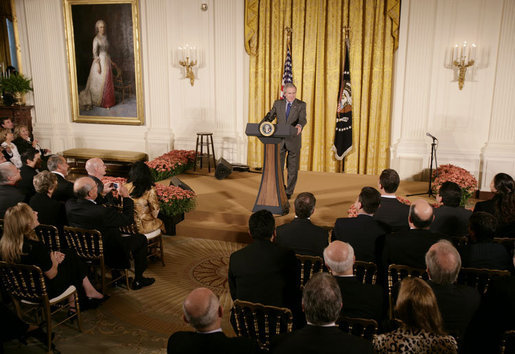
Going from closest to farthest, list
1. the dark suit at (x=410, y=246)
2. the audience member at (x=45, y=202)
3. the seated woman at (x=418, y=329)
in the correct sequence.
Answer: the seated woman at (x=418, y=329), the dark suit at (x=410, y=246), the audience member at (x=45, y=202)

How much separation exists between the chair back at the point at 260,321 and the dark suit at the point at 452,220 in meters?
2.17

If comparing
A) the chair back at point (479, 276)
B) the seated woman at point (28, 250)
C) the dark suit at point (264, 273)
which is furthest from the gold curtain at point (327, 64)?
the seated woman at point (28, 250)

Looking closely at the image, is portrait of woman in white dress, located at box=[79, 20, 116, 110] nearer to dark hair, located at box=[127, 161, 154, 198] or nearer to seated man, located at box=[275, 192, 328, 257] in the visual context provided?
dark hair, located at box=[127, 161, 154, 198]

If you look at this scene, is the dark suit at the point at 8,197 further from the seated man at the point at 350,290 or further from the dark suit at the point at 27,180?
the seated man at the point at 350,290

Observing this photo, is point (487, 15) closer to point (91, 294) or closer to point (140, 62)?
point (140, 62)

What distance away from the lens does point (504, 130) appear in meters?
7.91

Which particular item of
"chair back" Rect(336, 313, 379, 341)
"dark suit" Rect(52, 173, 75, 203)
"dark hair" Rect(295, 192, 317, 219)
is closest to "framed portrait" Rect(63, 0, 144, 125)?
"dark suit" Rect(52, 173, 75, 203)

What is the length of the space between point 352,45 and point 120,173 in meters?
5.81

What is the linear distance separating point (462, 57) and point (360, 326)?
6877 mm

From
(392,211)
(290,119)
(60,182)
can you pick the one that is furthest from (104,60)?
(392,211)

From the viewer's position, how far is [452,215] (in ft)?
13.6

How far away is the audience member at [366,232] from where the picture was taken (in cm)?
365

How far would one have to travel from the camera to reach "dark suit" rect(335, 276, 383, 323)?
8.77 feet

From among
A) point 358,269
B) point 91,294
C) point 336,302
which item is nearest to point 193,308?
point 336,302
